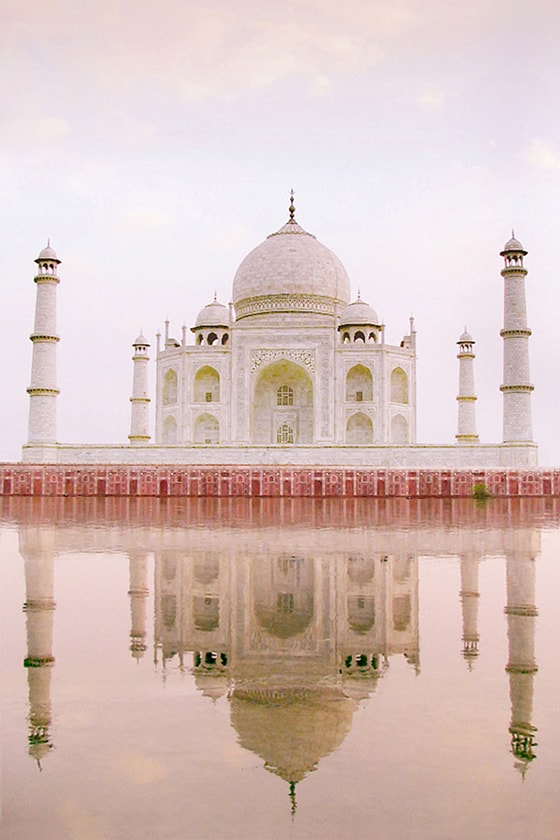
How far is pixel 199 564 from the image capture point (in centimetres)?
525

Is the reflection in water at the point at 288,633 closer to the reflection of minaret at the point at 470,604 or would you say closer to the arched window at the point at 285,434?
the reflection of minaret at the point at 470,604

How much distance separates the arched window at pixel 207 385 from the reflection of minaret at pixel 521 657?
21.9m

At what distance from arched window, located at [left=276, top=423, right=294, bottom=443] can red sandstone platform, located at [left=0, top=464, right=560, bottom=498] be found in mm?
9660

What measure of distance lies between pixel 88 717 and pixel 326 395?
23.5 metres

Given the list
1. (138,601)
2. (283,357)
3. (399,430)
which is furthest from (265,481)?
(138,601)

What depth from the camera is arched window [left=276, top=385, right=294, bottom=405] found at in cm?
2748

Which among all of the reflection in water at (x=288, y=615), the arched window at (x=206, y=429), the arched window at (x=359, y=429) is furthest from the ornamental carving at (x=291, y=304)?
the reflection in water at (x=288, y=615)

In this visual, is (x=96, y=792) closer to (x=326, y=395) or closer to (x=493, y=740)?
(x=493, y=740)

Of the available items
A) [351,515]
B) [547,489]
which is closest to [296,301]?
[547,489]

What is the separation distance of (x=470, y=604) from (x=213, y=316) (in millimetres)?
25387

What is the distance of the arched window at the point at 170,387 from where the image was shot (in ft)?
88.7

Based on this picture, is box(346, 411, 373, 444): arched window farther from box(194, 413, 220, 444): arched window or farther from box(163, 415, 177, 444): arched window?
box(163, 415, 177, 444): arched window

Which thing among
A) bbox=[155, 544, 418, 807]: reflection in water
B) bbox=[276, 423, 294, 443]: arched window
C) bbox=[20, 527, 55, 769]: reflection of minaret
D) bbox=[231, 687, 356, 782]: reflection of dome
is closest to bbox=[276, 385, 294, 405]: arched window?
bbox=[276, 423, 294, 443]: arched window

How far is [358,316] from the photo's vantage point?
2702 centimetres
